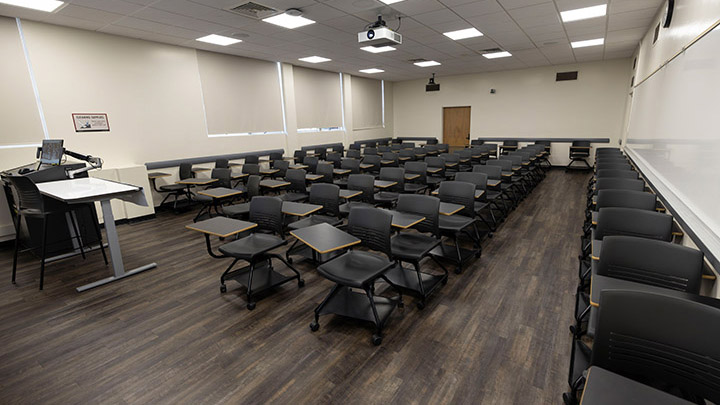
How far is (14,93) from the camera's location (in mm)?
4992

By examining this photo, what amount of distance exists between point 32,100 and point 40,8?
1412 mm

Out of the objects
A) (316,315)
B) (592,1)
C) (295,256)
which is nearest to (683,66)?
(592,1)

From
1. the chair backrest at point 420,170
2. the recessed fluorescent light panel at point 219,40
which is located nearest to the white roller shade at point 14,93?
the recessed fluorescent light panel at point 219,40

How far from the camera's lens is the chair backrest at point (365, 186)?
4641 millimetres

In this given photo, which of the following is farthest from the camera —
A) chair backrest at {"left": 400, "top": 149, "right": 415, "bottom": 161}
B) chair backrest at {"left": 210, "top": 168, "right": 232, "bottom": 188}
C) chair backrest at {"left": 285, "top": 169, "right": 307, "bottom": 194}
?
chair backrest at {"left": 400, "top": 149, "right": 415, "bottom": 161}

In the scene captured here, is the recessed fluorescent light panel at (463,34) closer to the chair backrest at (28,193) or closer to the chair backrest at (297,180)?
the chair backrest at (297,180)

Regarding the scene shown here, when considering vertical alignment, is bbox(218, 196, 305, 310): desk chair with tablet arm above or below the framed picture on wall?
below

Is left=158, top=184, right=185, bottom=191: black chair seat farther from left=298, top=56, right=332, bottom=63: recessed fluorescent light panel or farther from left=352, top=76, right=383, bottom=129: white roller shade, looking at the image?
left=352, top=76, right=383, bottom=129: white roller shade

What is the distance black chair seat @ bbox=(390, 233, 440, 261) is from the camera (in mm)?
2994

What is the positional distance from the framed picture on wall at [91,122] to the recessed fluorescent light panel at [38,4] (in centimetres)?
164

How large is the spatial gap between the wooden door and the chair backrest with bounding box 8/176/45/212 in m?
12.2

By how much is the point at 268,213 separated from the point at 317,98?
764cm

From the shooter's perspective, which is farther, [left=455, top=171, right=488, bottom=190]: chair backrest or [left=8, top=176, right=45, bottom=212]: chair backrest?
[left=455, top=171, right=488, bottom=190]: chair backrest

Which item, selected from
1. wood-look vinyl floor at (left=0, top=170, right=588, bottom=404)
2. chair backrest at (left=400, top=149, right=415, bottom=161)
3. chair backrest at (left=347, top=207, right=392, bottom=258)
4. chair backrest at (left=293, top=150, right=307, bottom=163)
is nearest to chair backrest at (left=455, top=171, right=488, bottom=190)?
wood-look vinyl floor at (left=0, top=170, right=588, bottom=404)
